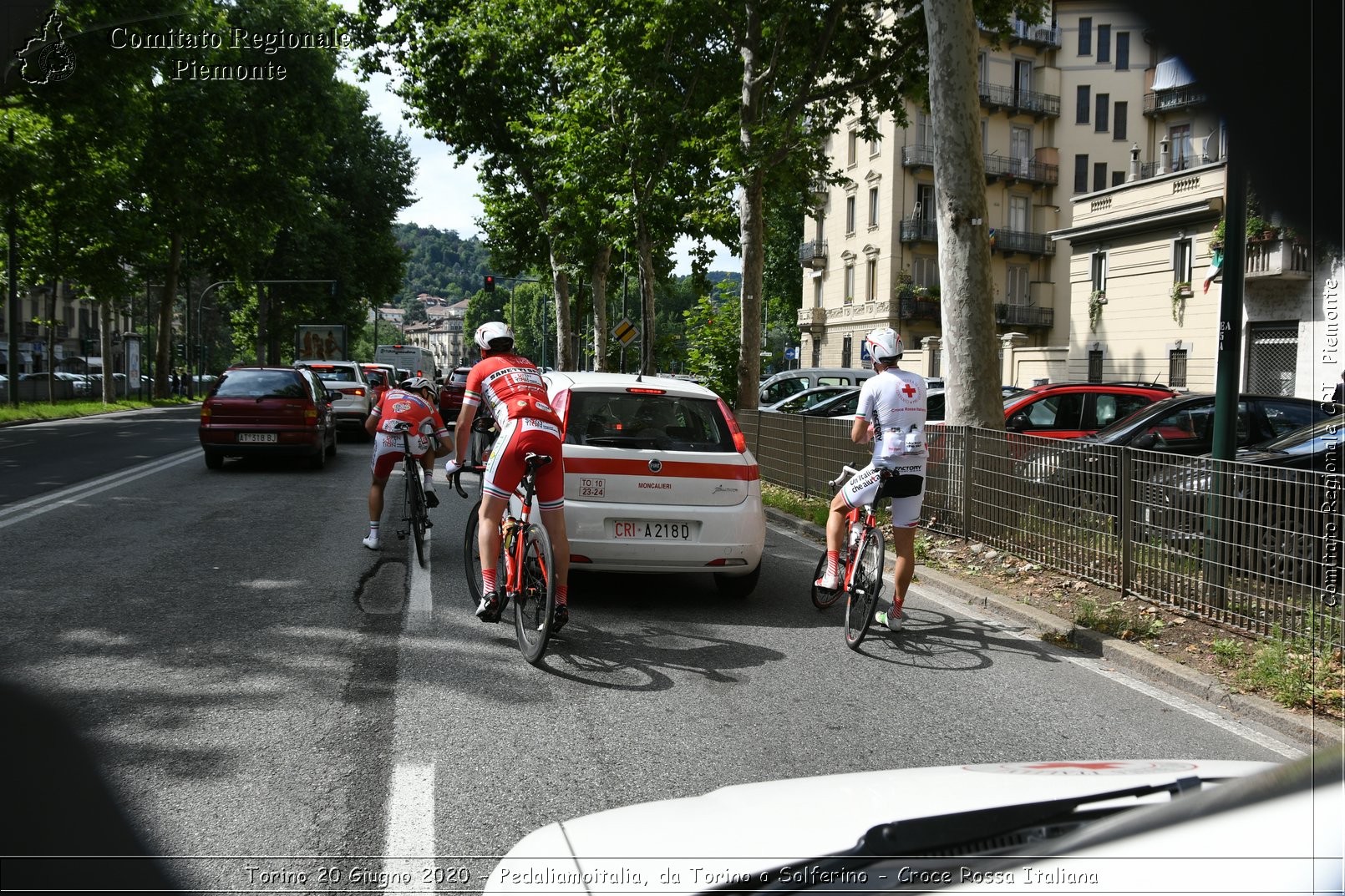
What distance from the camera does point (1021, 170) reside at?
55.4 metres

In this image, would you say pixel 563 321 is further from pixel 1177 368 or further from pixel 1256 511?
pixel 1256 511

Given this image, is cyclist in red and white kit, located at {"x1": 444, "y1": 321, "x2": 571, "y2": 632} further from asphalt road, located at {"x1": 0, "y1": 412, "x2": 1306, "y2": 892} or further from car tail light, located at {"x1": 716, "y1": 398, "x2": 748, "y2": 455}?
car tail light, located at {"x1": 716, "y1": 398, "x2": 748, "y2": 455}

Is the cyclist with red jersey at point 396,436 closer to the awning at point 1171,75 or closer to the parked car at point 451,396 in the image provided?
the awning at point 1171,75

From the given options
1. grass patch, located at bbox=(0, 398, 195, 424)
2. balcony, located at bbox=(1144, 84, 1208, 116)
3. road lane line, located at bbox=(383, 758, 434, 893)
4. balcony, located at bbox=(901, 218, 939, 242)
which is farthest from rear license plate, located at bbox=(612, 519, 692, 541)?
balcony, located at bbox=(901, 218, 939, 242)

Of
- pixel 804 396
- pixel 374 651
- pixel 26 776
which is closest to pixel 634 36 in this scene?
pixel 804 396

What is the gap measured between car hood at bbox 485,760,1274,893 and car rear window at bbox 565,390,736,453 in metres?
5.75

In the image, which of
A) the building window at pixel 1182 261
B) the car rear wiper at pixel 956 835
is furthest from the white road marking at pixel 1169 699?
the building window at pixel 1182 261

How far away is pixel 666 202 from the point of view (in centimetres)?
2475

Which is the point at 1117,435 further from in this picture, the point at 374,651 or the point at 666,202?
the point at 666,202

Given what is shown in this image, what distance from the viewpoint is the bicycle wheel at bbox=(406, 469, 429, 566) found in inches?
363

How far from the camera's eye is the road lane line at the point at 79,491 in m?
11.1

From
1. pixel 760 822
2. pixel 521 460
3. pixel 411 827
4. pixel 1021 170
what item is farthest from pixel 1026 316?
pixel 760 822

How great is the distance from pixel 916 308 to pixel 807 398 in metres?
31.3

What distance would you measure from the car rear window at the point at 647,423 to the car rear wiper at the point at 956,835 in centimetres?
610
